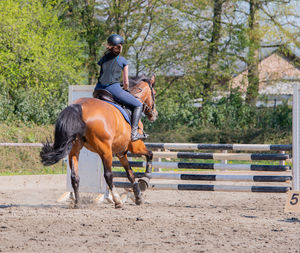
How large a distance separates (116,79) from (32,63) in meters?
15.0

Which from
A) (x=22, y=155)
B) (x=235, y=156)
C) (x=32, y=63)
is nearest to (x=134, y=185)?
(x=235, y=156)

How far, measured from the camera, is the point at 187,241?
521 cm

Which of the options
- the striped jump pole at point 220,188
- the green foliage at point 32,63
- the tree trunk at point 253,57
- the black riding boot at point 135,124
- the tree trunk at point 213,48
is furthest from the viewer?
the tree trunk at point 213,48

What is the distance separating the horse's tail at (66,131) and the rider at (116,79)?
2.72 ft

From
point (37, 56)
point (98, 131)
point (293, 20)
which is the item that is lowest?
point (98, 131)

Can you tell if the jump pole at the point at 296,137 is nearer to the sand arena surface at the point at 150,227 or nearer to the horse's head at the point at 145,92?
the sand arena surface at the point at 150,227

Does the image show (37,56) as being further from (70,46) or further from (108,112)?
(108,112)

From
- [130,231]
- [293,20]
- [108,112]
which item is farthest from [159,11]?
[130,231]

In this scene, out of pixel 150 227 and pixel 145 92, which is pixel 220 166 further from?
pixel 150 227

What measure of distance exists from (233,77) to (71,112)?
18.9 m

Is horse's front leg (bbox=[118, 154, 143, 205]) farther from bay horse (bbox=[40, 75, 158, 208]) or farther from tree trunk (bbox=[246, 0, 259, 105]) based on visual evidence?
tree trunk (bbox=[246, 0, 259, 105])

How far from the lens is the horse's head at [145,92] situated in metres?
8.76

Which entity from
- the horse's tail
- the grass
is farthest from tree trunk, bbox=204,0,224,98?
the horse's tail

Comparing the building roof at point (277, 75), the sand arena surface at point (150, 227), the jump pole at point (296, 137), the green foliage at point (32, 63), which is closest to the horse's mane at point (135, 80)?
the sand arena surface at point (150, 227)
